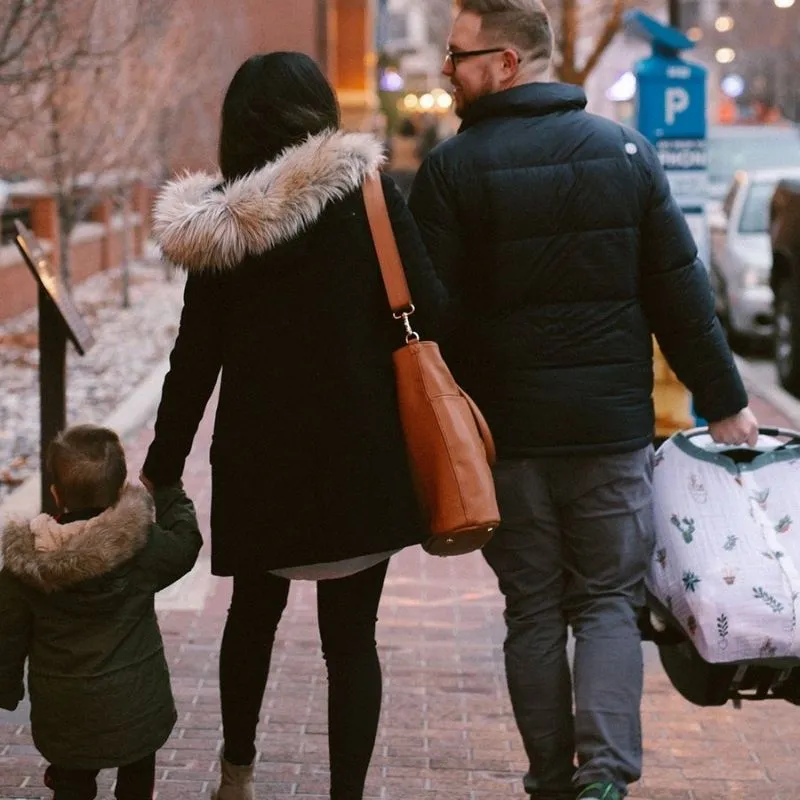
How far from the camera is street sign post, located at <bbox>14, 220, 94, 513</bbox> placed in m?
5.71

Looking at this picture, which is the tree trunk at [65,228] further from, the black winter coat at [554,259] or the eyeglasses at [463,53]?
the black winter coat at [554,259]

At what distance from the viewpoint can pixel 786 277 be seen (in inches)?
468

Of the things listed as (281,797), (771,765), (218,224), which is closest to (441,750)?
(281,797)

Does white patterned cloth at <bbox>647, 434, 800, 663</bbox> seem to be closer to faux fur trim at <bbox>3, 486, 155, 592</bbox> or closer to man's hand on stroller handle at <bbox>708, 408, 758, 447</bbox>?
man's hand on stroller handle at <bbox>708, 408, 758, 447</bbox>

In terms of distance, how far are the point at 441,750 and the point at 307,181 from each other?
197cm

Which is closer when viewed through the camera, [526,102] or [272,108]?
[272,108]

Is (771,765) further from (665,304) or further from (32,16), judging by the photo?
(32,16)

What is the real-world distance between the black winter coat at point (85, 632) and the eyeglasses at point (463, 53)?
51.0 inches

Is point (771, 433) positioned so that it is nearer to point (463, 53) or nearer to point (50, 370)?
point (463, 53)

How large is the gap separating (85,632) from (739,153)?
1749 cm

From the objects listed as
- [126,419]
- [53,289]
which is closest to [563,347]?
[53,289]

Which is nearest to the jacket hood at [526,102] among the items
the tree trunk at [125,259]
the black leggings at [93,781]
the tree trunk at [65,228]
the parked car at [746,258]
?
the black leggings at [93,781]

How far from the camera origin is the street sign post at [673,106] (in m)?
8.06

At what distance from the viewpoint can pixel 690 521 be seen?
3732 mm
